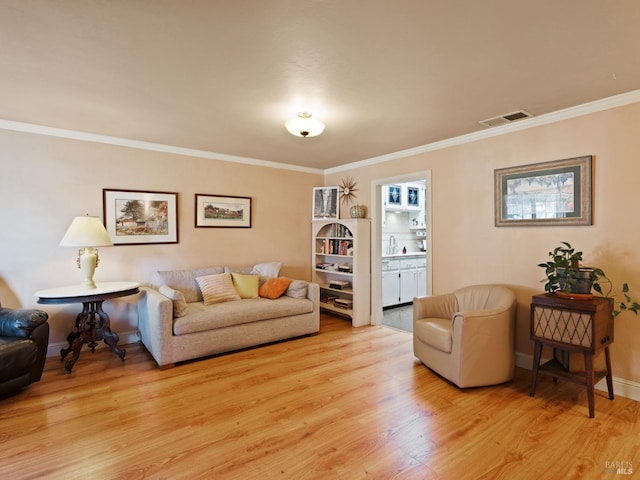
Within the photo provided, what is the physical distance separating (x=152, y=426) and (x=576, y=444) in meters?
2.74

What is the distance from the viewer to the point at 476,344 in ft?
8.70

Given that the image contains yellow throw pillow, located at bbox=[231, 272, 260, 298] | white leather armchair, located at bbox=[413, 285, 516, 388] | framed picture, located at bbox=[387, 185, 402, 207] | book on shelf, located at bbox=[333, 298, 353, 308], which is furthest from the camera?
framed picture, located at bbox=[387, 185, 402, 207]

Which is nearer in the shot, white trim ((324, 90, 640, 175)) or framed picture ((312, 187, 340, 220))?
white trim ((324, 90, 640, 175))

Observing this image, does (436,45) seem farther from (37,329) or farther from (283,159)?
(37,329)

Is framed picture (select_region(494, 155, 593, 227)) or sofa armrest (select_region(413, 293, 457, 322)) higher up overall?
framed picture (select_region(494, 155, 593, 227))

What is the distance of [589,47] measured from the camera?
74.4 inches

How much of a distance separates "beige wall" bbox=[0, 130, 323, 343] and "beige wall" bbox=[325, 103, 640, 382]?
203 cm

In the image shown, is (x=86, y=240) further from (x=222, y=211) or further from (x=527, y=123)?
(x=527, y=123)

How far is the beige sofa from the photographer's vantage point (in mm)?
3146

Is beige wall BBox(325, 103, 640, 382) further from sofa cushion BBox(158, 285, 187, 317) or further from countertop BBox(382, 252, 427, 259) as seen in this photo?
sofa cushion BBox(158, 285, 187, 317)

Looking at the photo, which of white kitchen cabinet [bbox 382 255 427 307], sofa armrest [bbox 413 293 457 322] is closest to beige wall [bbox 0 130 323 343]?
white kitchen cabinet [bbox 382 255 427 307]

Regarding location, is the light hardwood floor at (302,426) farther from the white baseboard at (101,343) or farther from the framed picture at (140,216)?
the framed picture at (140,216)

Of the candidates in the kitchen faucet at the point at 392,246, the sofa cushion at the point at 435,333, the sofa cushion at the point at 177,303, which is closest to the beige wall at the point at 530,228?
the sofa cushion at the point at 435,333

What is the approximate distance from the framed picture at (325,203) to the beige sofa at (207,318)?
1.38 m
